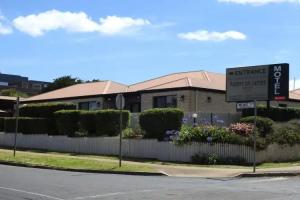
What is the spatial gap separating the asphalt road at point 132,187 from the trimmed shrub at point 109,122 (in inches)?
488

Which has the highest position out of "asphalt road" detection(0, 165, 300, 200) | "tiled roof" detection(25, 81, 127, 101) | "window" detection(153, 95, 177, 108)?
"tiled roof" detection(25, 81, 127, 101)

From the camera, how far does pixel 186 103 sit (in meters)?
40.3

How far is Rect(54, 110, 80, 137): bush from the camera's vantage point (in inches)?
1436

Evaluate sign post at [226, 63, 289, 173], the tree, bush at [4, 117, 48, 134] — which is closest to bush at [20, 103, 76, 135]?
bush at [4, 117, 48, 134]

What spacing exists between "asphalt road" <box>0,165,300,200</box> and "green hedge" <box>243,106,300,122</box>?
16.2 meters

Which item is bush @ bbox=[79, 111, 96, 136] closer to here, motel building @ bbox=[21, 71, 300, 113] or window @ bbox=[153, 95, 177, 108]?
motel building @ bbox=[21, 71, 300, 113]

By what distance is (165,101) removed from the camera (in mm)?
42375

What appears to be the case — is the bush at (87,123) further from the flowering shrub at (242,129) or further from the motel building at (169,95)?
the flowering shrub at (242,129)

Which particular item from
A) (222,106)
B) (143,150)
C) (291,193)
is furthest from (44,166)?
(222,106)

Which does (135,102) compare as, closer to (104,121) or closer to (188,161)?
(104,121)

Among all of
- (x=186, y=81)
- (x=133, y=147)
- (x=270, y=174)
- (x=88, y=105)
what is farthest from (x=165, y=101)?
(x=270, y=174)

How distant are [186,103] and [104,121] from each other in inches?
302

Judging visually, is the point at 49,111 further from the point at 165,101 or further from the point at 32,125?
the point at 165,101

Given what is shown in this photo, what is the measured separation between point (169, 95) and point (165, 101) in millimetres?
748
